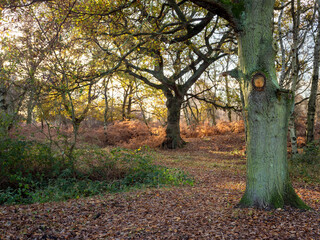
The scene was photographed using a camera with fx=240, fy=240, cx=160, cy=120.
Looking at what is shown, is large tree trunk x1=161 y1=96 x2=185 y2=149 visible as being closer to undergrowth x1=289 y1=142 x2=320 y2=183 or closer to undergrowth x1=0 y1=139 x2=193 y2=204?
undergrowth x1=289 y1=142 x2=320 y2=183

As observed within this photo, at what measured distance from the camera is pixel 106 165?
7238 millimetres

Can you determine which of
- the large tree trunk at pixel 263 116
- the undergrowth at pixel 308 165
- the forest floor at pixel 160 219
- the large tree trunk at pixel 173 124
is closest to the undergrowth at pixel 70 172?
the forest floor at pixel 160 219

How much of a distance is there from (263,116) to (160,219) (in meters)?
2.44

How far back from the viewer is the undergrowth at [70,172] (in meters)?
6.42

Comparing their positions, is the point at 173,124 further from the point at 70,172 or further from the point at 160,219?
the point at 160,219

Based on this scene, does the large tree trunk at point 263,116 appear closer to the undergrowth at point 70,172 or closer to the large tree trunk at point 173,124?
the undergrowth at point 70,172

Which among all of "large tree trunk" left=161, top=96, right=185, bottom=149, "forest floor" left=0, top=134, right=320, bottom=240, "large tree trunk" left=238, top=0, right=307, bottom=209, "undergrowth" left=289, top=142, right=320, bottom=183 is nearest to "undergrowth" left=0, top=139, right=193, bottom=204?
"forest floor" left=0, top=134, right=320, bottom=240

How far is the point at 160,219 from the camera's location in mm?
3982

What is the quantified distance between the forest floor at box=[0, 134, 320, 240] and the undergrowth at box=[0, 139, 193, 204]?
115 centimetres

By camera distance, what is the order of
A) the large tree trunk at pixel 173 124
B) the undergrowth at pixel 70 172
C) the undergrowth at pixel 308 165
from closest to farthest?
the undergrowth at pixel 70 172
the undergrowth at pixel 308 165
the large tree trunk at pixel 173 124

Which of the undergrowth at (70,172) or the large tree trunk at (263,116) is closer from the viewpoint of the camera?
the large tree trunk at (263,116)

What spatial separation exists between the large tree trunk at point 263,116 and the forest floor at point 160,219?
303 mm

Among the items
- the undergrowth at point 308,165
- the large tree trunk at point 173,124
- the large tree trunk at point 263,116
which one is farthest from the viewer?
the large tree trunk at point 173,124

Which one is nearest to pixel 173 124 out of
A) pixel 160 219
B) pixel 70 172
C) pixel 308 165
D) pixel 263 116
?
pixel 308 165
